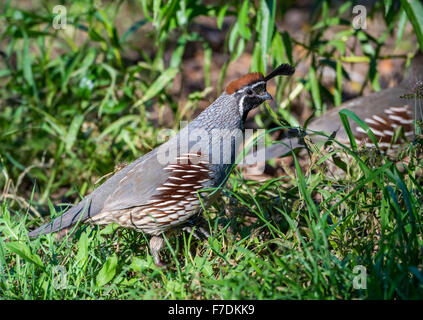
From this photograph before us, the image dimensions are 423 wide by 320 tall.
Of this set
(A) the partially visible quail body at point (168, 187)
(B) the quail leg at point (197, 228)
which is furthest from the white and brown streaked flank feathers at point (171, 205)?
(B) the quail leg at point (197, 228)

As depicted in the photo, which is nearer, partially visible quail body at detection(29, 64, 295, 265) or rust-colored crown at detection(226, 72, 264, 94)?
partially visible quail body at detection(29, 64, 295, 265)

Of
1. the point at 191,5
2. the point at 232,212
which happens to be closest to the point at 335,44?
the point at 191,5

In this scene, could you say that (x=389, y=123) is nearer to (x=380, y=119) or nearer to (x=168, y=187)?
(x=380, y=119)

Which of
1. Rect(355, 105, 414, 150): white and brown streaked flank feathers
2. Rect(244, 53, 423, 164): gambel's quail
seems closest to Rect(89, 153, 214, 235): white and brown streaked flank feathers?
Rect(244, 53, 423, 164): gambel's quail

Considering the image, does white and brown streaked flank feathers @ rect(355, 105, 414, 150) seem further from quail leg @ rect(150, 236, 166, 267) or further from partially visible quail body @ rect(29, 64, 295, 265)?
quail leg @ rect(150, 236, 166, 267)

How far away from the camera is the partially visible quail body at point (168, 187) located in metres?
3.05

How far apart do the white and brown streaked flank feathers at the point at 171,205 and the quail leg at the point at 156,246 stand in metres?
0.05

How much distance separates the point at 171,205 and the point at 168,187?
12cm

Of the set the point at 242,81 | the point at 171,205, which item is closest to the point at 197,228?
the point at 171,205

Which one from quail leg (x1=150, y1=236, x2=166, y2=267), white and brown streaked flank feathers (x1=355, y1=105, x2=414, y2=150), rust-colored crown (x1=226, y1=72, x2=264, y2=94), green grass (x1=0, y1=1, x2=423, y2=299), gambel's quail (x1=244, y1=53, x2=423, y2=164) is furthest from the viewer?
white and brown streaked flank feathers (x1=355, y1=105, x2=414, y2=150)

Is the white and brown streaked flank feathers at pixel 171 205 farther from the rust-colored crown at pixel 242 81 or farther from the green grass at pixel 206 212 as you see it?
the rust-colored crown at pixel 242 81

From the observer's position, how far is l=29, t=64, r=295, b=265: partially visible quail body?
10.0ft

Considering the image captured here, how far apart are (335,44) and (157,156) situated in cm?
244
